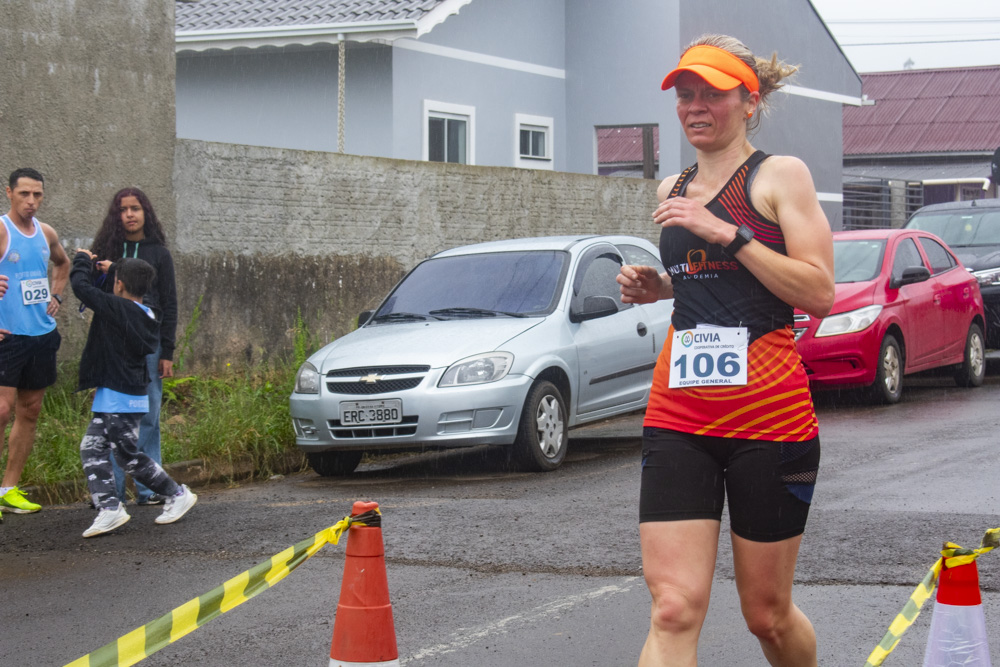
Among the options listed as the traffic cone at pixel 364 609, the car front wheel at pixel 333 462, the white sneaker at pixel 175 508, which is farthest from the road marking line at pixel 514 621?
the car front wheel at pixel 333 462

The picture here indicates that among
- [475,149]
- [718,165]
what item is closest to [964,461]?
[718,165]

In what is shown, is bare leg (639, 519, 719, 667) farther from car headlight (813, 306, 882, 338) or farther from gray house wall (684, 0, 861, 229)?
gray house wall (684, 0, 861, 229)

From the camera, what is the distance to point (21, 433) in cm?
762

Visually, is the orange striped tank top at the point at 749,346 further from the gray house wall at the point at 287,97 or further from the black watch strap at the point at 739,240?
the gray house wall at the point at 287,97

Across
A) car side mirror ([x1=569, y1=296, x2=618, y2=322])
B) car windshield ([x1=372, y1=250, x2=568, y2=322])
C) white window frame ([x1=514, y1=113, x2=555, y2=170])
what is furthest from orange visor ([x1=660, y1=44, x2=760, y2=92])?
white window frame ([x1=514, y1=113, x2=555, y2=170])

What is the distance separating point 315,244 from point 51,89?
3.18 m

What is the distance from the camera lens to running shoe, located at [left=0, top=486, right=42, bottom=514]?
7598 mm

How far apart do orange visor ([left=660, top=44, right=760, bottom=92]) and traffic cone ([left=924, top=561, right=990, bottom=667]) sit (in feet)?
4.36

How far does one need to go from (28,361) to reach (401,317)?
2.98m

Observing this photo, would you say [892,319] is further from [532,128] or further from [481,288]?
[532,128]

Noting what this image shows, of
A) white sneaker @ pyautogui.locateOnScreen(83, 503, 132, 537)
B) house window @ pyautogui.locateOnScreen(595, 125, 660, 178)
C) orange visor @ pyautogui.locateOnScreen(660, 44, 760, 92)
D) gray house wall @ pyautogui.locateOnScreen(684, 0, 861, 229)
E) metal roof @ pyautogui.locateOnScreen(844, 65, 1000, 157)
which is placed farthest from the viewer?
metal roof @ pyautogui.locateOnScreen(844, 65, 1000, 157)

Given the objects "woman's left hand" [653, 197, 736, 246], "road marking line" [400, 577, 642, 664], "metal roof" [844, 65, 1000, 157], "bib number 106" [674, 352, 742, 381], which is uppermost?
"metal roof" [844, 65, 1000, 157]

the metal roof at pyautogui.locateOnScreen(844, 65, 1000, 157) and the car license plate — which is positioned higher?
the metal roof at pyautogui.locateOnScreen(844, 65, 1000, 157)

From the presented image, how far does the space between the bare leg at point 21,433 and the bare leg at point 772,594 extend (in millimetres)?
5457
